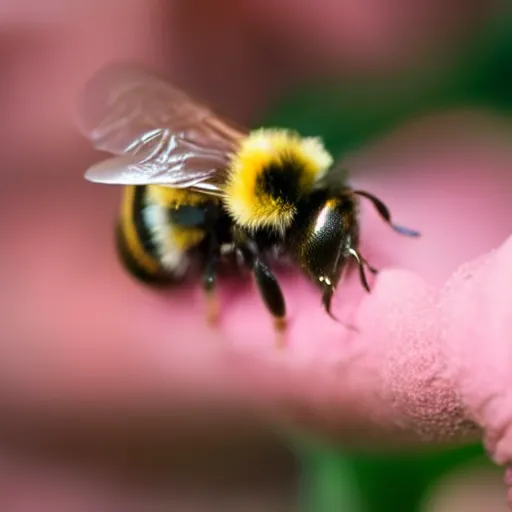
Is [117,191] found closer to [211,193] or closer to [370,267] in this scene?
[211,193]

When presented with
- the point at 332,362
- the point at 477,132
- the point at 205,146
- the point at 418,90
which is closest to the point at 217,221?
the point at 205,146

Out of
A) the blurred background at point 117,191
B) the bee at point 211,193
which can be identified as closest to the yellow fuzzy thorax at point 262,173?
the bee at point 211,193

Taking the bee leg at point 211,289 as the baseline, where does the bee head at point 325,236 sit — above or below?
below

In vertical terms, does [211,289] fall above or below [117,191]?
below

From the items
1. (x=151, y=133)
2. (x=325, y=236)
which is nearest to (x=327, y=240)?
(x=325, y=236)

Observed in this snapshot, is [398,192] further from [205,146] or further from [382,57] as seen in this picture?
[382,57]

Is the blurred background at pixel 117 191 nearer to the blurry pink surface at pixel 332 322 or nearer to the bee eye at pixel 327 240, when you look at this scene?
the blurry pink surface at pixel 332 322
